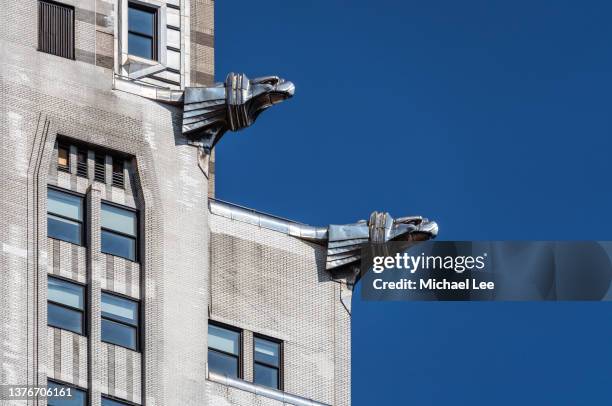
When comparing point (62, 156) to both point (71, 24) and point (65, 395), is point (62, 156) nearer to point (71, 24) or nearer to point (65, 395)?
point (71, 24)

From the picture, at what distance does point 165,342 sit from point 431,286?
328 inches

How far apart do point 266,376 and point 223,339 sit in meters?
1.51

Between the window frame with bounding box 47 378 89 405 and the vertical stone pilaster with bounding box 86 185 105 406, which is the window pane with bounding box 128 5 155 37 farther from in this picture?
the window frame with bounding box 47 378 89 405

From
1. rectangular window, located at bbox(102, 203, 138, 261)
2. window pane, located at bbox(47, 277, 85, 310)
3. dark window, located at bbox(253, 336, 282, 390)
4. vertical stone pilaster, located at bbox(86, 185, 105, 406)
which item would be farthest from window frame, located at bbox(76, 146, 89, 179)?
dark window, located at bbox(253, 336, 282, 390)

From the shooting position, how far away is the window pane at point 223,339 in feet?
358

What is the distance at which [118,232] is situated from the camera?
107 metres

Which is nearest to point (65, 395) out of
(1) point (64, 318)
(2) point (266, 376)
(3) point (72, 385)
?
(3) point (72, 385)

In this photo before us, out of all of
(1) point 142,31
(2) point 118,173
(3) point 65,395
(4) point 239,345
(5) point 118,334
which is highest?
(1) point 142,31

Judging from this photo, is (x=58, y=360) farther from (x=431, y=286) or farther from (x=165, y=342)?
(x=431, y=286)

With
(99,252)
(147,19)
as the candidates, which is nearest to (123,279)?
(99,252)

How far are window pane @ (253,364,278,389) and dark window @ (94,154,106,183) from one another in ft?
21.2

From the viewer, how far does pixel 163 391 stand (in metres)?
106

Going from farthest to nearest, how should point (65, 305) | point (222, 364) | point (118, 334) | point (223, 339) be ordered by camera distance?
point (223, 339) < point (222, 364) < point (118, 334) < point (65, 305)

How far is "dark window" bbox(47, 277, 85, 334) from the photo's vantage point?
345 ft
